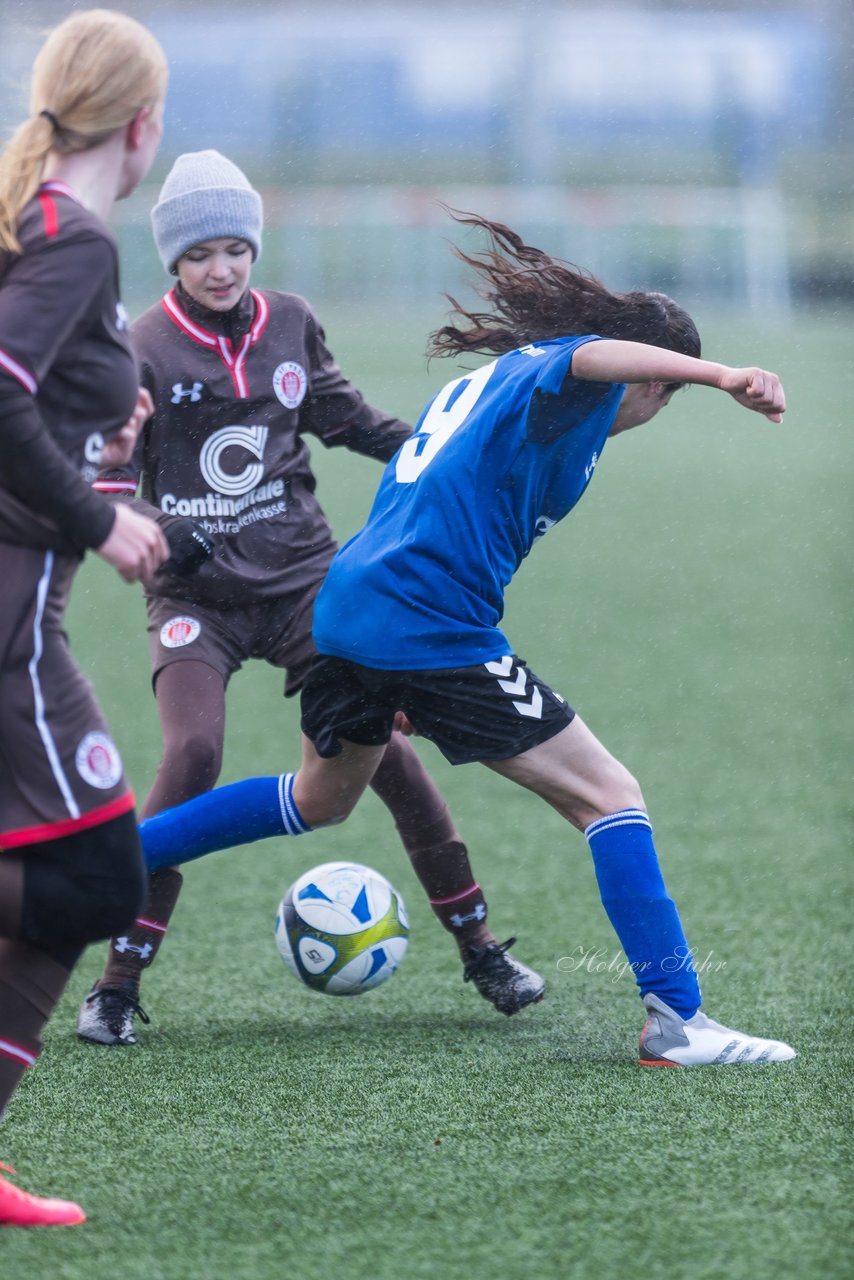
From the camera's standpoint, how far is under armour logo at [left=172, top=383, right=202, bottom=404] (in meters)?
3.94

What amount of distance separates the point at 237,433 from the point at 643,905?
147 centimetres

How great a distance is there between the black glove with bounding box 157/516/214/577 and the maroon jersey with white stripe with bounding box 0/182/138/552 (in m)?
0.75

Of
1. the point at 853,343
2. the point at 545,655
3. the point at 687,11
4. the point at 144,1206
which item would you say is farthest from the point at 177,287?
the point at 687,11

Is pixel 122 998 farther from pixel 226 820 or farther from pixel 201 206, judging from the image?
pixel 201 206

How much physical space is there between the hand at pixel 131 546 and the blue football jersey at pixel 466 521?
3.25 ft

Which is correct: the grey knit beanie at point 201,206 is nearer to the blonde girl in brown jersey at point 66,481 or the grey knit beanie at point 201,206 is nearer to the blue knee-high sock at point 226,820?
the blue knee-high sock at point 226,820

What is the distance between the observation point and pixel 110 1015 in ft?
12.5

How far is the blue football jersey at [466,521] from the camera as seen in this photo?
3375 millimetres

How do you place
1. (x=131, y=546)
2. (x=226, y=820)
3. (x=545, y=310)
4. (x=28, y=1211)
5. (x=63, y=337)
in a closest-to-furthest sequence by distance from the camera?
(x=63, y=337) < (x=131, y=546) < (x=28, y=1211) < (x=545, y=310) < (x=226, y=820)

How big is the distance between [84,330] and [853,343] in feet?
82.6

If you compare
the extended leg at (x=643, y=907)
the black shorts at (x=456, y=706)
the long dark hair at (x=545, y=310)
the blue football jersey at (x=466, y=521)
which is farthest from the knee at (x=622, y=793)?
the long dark hair at (x=545, y=310)

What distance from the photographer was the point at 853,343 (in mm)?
26172

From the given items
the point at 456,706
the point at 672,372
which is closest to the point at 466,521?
the point at 456,706

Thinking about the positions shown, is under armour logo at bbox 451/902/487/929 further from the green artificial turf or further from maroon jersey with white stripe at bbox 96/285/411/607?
maroon jersey with white stripe at bbox 96/285/411/607
